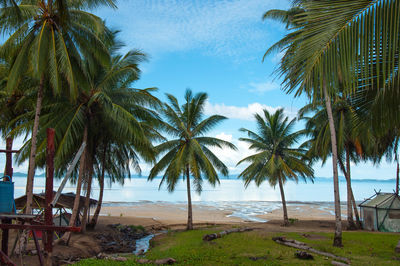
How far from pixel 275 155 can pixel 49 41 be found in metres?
18.2

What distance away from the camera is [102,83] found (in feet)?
53.6

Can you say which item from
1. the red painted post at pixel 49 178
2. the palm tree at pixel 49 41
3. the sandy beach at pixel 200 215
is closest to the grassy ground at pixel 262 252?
the red painted post at pixel 49 178

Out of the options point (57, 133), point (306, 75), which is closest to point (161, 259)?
point (57, 133)

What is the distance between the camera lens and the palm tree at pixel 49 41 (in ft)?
39.4

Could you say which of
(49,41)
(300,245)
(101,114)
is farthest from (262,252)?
(49,41)

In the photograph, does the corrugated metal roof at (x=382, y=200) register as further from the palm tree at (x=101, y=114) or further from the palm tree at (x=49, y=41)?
the palm tree at (x=49, y=41)

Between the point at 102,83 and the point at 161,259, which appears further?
the point at 102,83

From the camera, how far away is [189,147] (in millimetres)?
21016

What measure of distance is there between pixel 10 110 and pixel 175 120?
10.4 meters

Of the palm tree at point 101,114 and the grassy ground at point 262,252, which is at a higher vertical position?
the palm tree at point 101,114

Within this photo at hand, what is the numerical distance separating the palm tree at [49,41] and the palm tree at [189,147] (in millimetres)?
7713

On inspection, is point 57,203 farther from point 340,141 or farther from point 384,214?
point 384,214

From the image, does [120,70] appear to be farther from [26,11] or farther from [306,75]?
[306,75]

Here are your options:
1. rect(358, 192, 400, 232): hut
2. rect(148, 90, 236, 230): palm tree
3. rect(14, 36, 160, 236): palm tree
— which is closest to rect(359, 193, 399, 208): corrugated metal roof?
rect(358, 192, 400, 232): hut
